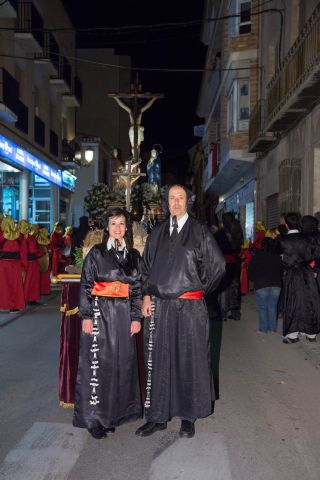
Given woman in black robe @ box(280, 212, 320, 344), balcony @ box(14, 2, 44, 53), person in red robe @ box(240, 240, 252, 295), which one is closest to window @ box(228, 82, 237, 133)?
balcony @ box(14, 2, 44, 53)

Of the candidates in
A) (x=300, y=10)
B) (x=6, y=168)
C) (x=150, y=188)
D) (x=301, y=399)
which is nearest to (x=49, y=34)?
(x=6, y=168)

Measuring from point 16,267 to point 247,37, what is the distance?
44.1 feet

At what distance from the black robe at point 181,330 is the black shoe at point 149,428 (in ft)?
0.31

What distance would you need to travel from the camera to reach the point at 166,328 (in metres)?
4.56

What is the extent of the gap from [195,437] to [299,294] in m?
4.35

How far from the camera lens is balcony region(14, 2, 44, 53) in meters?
20.1

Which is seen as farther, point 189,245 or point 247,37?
point 247,37

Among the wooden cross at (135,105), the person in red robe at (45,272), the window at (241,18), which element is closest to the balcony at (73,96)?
the window at (241,18)

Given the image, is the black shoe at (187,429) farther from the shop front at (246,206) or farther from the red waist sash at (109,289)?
the shop front at (246,206)

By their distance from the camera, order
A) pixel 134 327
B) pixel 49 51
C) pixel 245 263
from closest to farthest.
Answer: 1. pixel 134 327
2. pixel 245 263
3. pixel 49 51

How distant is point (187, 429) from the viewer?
15.1 feet

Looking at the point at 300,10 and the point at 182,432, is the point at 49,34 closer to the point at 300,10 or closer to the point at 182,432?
the point at 300,10

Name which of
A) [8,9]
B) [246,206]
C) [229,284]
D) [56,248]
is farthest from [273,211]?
[8,9]

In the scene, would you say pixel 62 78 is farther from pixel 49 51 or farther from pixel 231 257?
pixel 231 257
